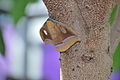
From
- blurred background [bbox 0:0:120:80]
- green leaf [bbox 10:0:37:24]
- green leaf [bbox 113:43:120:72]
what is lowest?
green leaf [bbox 113:43:120:72]

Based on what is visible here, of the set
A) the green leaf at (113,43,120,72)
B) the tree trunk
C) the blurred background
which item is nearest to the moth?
the tree trunk

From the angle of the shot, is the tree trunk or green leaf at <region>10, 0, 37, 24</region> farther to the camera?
green leaf at <region>10, 0, 37, 24</region>

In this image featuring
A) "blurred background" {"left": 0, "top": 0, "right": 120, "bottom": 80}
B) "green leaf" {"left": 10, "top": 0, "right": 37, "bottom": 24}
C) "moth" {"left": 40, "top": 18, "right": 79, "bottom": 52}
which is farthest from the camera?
"blurred background" {"left": 0, "top": 0, "right": 120, "bottom": 80}

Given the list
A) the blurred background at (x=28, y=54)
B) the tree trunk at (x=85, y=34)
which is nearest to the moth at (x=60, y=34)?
the tree trunk at (x=85, y=34)

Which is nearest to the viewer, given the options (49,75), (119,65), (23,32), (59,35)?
(59,35)

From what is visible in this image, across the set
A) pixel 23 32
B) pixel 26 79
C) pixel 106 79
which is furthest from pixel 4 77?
pixel 106 79

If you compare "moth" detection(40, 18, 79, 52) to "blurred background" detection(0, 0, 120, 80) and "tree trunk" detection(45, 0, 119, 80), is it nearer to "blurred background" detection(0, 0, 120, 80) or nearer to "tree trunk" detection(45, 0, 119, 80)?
"tree trunk" detection(45, 0, 119, 80)

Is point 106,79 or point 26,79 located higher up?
point 26,79

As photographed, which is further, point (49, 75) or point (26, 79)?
point (26, 79)

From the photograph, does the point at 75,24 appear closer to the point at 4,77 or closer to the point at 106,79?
the point at 106,79
